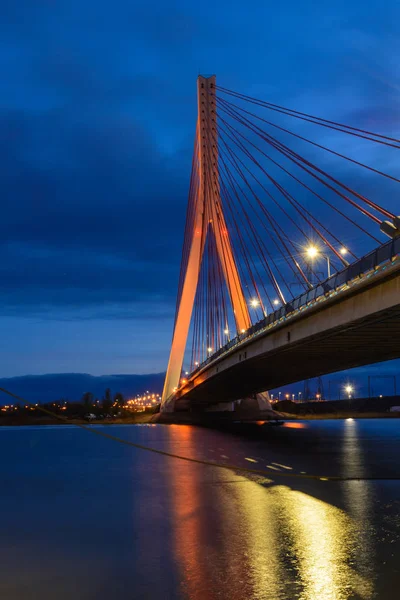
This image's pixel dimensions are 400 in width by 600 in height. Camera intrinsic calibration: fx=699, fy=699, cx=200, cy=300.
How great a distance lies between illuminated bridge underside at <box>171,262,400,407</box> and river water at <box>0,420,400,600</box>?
630 centimetres

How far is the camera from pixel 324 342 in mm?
37344

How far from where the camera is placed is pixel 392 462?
33312mm

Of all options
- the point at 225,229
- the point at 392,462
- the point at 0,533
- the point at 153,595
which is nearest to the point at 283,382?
the point at 225,229

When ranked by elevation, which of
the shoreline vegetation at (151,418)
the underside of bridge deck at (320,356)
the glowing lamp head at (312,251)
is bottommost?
the shoreline vegetation at (151,418)

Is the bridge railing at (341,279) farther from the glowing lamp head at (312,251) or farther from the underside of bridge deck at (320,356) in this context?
the glowing lamp head at (312,251)

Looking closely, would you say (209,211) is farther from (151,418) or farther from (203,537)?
(151,418)

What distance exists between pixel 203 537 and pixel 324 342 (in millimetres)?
23985

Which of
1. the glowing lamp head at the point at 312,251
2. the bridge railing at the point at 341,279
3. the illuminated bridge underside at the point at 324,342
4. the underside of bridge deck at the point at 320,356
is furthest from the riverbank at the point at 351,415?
the glowing lamp head at the point at 312,251

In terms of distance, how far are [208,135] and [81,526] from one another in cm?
4247

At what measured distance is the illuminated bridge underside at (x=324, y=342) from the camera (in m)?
26.6

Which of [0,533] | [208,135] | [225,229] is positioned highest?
[208,135]

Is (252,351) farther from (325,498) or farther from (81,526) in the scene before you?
(81,526)

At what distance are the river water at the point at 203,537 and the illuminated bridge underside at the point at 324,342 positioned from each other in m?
6.30

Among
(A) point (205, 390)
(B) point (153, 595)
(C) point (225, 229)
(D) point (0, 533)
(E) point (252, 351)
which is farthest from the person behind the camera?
(A) point (205, 390)
